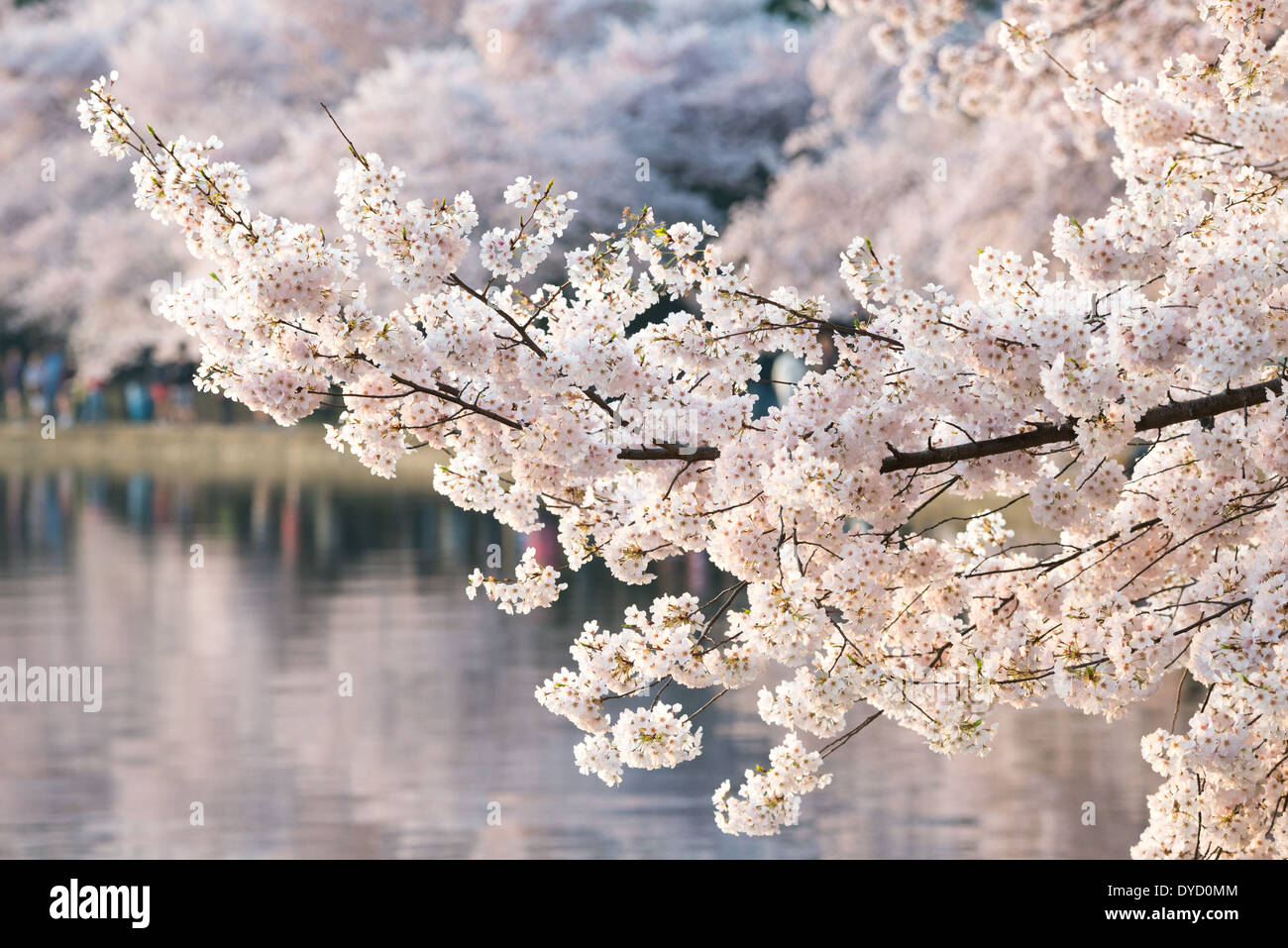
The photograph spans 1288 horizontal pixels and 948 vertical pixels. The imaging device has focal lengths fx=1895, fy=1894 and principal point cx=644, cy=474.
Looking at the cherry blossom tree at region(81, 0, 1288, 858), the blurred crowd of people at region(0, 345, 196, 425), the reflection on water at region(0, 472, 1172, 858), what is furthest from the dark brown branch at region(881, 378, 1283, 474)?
the blurred crowd of people at region(0, 345, 196, 425)

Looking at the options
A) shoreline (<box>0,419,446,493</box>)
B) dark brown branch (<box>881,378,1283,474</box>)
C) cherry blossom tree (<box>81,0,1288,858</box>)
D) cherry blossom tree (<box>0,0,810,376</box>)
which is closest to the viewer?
cherry blossom tree (<box>81,0,1288,858</box>)

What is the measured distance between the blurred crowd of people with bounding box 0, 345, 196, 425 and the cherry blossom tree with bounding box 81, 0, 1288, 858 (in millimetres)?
32550

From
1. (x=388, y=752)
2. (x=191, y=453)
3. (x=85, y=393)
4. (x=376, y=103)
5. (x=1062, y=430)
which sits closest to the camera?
(x=1062, y=430)

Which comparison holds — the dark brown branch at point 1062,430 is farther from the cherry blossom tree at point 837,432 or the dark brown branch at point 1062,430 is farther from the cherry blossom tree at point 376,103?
the cherry blossom tree at point 376,103

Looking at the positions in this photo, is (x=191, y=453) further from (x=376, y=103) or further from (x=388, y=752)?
(x=388, y=752)

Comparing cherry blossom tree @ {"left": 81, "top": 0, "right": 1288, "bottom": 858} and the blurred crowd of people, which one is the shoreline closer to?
the blurred crowd of people

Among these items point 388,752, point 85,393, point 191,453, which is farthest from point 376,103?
point 388,752

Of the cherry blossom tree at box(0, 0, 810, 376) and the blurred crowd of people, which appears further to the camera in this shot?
the blurred crowd of people

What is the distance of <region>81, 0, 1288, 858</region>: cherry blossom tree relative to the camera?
4.11m

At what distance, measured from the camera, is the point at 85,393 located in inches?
1444

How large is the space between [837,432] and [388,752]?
600cm

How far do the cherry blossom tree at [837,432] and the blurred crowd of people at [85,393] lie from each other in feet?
107

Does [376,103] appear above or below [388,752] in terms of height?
above

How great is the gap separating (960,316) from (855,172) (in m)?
26.1
